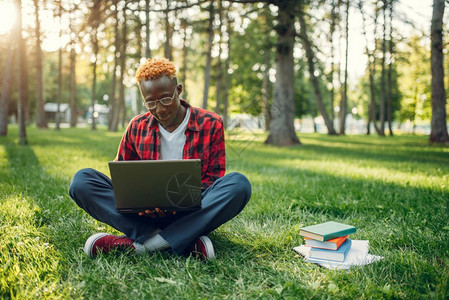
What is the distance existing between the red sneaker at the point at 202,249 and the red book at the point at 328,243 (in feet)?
2.26

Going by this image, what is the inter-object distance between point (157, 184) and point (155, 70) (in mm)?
864

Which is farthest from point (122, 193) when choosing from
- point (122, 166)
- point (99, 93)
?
point (99, 93)

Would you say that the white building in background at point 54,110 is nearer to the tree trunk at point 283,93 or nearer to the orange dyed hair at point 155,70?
the tree trunk at point 283,93

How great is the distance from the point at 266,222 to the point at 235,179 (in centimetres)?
111

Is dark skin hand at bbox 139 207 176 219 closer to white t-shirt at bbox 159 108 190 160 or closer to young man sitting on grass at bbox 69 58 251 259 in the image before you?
young man sitting on grass at bbox 69 58 251 259

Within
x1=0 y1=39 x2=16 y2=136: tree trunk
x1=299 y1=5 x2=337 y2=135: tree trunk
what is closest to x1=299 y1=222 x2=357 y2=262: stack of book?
x1=299 y1=5 x2=337 y2=135: tree trunk

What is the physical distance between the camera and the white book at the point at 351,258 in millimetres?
2568

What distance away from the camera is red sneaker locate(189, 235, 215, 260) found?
8.66 feet

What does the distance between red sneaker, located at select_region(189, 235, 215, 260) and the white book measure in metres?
0.65

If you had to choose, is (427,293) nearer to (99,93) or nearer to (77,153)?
(77,153)

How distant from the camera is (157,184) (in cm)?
238

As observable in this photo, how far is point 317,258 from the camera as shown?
2689mm

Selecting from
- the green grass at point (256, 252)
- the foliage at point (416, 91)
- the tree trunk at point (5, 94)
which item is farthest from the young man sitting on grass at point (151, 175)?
the foliage at point (416, 91)

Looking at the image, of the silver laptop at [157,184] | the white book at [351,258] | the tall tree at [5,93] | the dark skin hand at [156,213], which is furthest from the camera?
the tall tree at [5,93]
